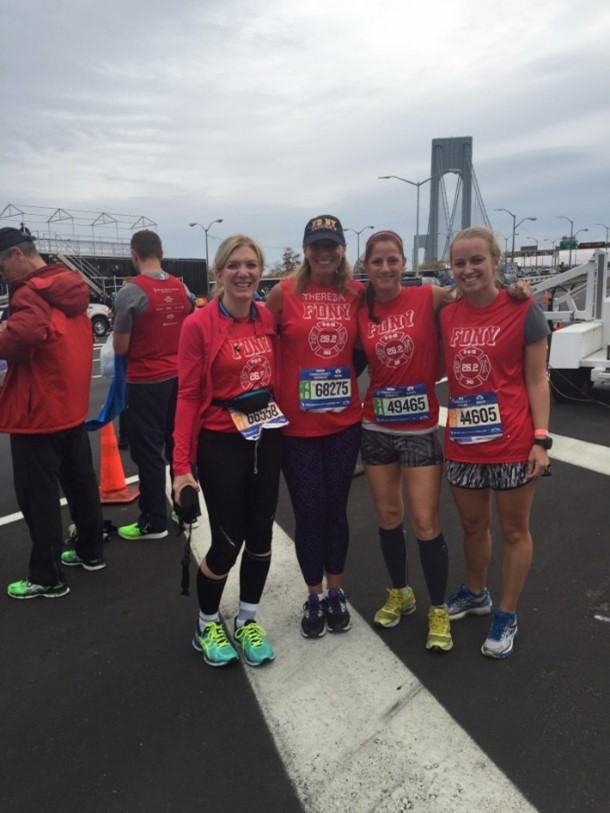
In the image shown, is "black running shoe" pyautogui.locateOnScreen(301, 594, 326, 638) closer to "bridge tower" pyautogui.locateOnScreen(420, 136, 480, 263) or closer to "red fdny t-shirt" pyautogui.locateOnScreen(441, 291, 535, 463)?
"red fdny t-shirt" pyautogui.locateOnScreen(441, 291, 535, 463)

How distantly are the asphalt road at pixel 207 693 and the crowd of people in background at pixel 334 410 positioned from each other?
7.9 inches

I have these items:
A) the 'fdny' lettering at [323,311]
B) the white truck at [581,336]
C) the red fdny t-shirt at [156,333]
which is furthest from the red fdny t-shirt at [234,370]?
the white truck at [581,336]

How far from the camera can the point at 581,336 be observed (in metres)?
7.61

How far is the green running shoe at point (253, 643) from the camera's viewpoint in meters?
2.76

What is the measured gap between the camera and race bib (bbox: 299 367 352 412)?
2775mm

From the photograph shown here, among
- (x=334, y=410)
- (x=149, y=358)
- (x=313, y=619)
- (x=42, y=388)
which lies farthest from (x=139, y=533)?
(x=334, y=410)

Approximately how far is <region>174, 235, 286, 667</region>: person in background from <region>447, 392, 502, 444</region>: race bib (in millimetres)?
827

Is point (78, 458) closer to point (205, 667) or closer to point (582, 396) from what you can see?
point (205, 667)

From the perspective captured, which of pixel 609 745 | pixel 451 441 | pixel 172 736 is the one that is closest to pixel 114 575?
pixel 172 736

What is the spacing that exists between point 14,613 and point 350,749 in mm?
2122

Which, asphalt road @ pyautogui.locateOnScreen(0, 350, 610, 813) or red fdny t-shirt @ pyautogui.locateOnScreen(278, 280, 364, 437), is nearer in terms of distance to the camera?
asphalt road @ pyautogui.locateOnScreen(0, 350, 610, 813)

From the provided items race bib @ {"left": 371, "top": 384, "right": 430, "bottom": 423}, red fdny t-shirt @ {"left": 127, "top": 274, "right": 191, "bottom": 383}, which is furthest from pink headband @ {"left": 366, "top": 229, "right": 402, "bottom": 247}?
red fdny t-shirt @ {"left": 127, "top": 274, "right": 191, "bottom": 383}

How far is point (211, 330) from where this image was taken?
2.57 m

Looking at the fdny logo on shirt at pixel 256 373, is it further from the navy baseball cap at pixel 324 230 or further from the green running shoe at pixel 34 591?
the green running shoe at pixel 34 591
